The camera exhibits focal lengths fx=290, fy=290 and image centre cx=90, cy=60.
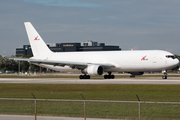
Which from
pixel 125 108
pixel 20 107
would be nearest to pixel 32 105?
pixel 20 107

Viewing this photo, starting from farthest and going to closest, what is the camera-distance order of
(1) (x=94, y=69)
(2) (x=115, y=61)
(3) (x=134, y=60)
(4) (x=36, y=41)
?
1. (4) (x=36, y=41)
2. (2) (x=115, y=61)
3. (1) (x=94, y=69)
4. (3) (x=134, y=60)

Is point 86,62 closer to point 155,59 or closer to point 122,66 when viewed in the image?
point 122,66

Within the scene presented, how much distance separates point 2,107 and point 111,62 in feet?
127

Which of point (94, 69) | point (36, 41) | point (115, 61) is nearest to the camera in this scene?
point (94, 69)

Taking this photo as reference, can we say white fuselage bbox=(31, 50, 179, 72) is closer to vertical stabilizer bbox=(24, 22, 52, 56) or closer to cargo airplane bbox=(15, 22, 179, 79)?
cargo airplane bbox=(15, 22, 179, 79)

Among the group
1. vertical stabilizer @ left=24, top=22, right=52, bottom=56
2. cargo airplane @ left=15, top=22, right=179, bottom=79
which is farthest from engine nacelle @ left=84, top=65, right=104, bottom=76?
vertical stabilizer @ left=24, top=22, right=52, bottom=56

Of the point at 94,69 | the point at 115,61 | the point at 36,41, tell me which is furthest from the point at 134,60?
the point at 36,41

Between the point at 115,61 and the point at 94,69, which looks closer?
the point at 94,69

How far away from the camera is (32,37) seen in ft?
213

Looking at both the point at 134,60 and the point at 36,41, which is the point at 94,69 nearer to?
the point at 134,60

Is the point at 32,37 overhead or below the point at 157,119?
overhead

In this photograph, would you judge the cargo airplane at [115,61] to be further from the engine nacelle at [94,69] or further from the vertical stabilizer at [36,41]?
the vertical stabilizer at [36,41]

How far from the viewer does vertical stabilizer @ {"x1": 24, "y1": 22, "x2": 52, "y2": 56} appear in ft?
212

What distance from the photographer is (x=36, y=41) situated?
64750 mm
